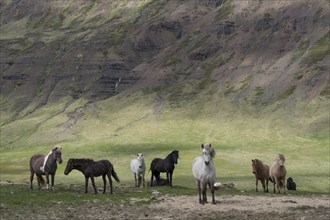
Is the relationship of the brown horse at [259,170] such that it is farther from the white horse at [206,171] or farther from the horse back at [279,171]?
the white horse at [206,171]

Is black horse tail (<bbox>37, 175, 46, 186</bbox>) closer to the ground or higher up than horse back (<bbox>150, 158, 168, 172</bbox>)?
closer to the ground

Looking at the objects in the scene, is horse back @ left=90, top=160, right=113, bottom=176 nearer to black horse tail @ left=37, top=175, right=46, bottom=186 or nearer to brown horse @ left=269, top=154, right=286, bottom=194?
black horse tail @ left=37, top=175, right=46, bottom=186

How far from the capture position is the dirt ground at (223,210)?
27672 mm

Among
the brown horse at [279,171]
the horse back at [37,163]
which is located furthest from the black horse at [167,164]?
the horse back at [37,163]

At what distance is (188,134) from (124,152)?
3664cm

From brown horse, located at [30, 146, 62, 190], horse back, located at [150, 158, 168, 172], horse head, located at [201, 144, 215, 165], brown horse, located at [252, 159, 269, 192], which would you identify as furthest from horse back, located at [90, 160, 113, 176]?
brown horse, located at [252, 159, 269, 192]

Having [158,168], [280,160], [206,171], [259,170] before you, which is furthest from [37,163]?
[280,160]

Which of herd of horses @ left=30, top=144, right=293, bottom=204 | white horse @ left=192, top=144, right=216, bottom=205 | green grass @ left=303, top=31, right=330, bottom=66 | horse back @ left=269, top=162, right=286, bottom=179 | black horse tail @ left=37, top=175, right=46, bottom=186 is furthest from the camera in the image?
green grass @ left=303, top=31, right=330, bottom=66

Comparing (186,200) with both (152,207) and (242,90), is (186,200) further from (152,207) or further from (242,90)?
(242,90)

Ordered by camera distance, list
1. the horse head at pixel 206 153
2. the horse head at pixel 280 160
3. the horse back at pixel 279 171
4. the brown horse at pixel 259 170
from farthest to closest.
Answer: the brown horse at pixel 259 170 → the horse back at pixel 279 171 → the horse head at pixel 280 160 → the horse head at pixel 206 153

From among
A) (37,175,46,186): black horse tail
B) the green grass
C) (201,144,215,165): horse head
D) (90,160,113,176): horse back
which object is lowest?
(37,175,46,186): black horse tail

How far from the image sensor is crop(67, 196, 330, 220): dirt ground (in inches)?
1089

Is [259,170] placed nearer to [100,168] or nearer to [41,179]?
[100,168]

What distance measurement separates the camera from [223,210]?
29.8 meters
